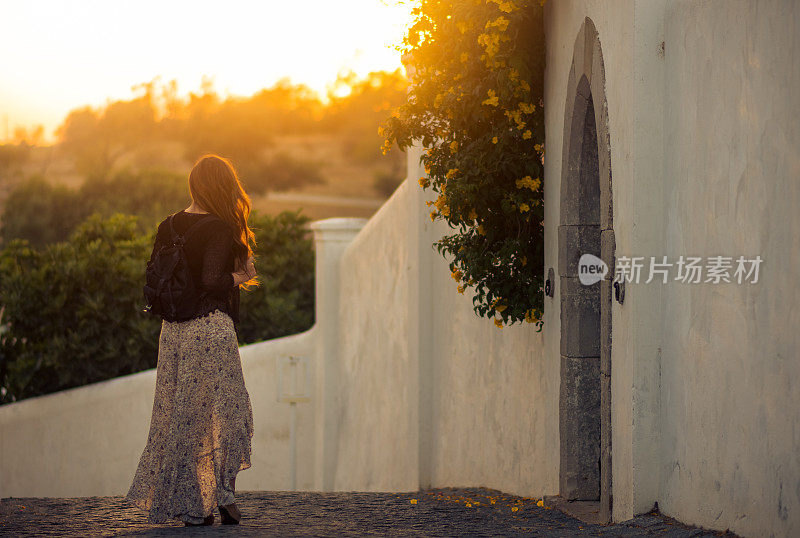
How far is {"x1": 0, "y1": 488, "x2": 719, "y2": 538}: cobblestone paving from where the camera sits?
14.8ft

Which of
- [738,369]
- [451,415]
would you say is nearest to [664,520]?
[738,369]

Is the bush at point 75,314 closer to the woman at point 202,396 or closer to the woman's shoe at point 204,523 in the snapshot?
the woman at point 202,396

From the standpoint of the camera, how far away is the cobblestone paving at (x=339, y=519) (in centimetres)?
452

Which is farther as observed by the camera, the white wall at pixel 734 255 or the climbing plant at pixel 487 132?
the climbing plant at pixel 487 132

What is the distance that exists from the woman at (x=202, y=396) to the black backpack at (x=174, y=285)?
3 centimetres

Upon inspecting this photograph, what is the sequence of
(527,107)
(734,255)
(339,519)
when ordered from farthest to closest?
(527,107) < (339,519) < (734,255)

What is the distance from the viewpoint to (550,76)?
620 cm

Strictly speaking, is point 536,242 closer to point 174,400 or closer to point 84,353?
point 174,400

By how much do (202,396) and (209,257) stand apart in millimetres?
638

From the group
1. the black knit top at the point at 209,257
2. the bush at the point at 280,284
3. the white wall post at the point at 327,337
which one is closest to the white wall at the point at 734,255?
the black knit top at the point at 209,257

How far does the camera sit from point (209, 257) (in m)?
4.82

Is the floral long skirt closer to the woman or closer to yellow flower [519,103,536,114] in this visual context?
the woman

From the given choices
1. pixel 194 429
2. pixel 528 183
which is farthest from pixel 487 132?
pixel 194 429

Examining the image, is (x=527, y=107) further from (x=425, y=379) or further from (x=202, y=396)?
(x=425, y=379)
